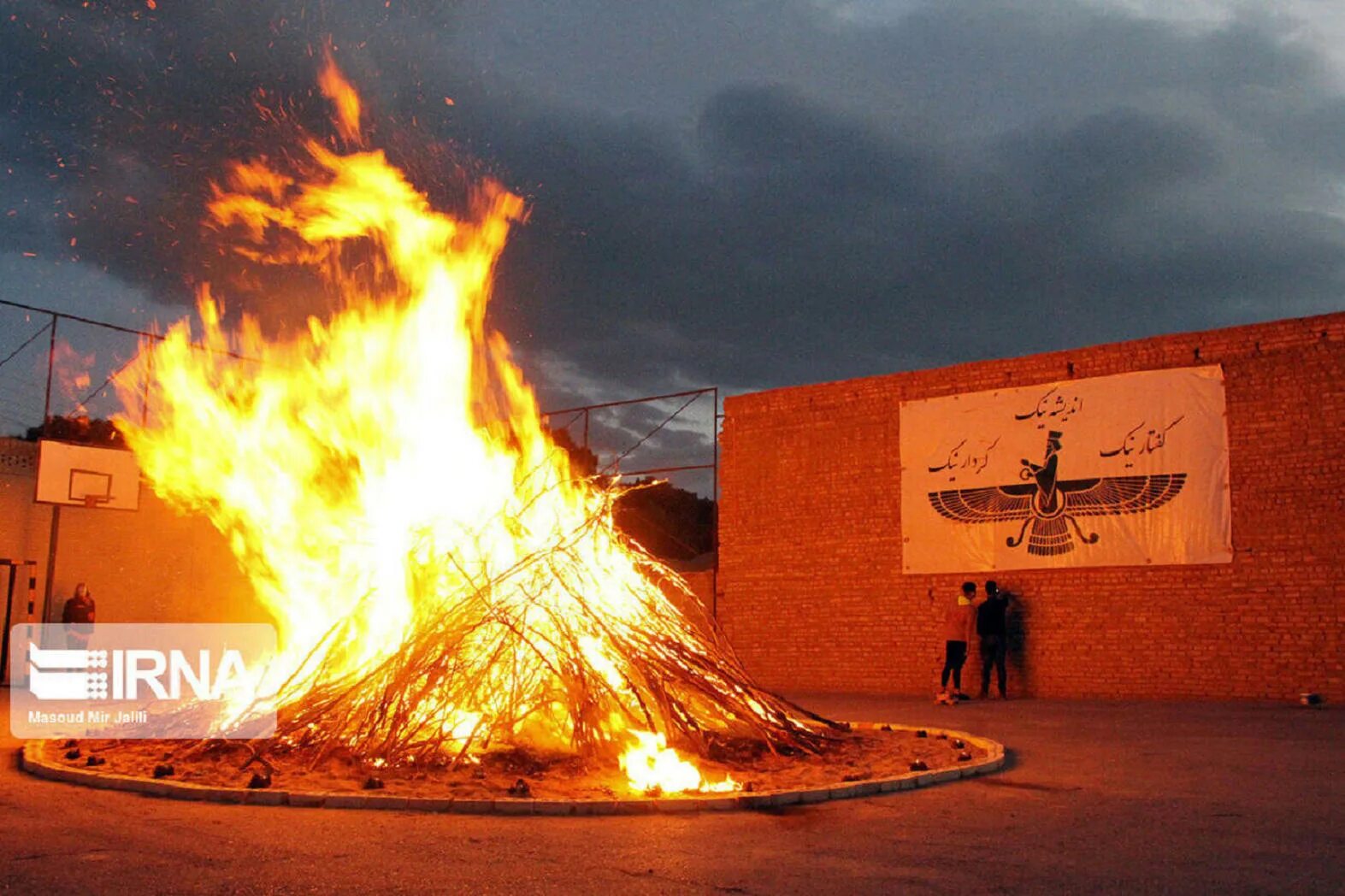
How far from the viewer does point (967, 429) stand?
720 inches

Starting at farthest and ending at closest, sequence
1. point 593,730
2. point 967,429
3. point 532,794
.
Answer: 1. point 967,429
2. point 593,730
3. point 532,794

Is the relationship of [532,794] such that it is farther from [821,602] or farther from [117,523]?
[117,523]

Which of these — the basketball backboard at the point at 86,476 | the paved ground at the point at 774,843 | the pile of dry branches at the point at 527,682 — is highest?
the basketball backboard at the point at 86,476

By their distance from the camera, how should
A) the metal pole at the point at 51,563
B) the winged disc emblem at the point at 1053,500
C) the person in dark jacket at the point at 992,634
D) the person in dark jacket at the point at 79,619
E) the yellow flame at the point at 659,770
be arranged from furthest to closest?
the metal pole at the point at 51,563 < the person in dark jacket at the point at 79,619 < the person in dark jacket at the point at 992,634 < the winged disc emblem at the point at 1053,500 < the yellow flame at the point at 659,770

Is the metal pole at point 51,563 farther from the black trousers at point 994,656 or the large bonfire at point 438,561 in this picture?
the black trousers at point 994,656

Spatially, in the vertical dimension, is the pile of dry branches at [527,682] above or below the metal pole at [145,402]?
below

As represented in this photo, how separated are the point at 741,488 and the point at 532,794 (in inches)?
519

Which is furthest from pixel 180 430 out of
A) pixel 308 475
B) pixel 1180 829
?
pixel 1180 829

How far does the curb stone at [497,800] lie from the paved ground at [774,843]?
0.15m

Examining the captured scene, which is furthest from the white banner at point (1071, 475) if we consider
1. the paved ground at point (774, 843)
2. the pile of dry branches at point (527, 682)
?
the pile of dry branches at point (527, 682)

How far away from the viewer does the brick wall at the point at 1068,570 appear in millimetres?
15242

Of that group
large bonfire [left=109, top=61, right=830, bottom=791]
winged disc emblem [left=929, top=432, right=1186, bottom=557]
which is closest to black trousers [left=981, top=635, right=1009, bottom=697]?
winged disc emblem [left=929, top=432, right=1186, bottom=557]

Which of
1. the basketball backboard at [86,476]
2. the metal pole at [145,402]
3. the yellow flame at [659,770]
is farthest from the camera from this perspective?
the metal pole at [145,402]

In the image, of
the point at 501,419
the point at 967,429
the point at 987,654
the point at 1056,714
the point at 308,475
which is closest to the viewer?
the point at 501,419
